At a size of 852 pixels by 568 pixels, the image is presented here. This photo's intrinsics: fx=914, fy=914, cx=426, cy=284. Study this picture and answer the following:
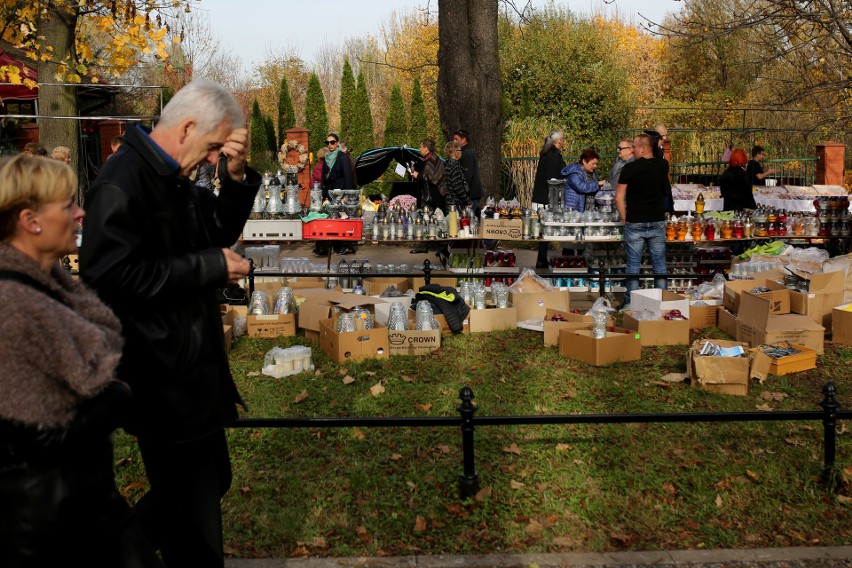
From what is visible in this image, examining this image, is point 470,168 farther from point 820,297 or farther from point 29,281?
point 29,281

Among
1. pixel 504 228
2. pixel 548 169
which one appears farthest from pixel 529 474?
pixel 548 169

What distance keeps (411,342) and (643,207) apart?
146 inches

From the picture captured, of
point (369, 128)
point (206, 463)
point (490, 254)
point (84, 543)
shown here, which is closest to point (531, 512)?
point (206, 463)

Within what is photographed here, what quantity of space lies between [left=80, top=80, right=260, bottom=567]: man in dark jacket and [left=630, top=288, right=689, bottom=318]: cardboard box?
687 cm

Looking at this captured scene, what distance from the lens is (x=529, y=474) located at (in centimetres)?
581

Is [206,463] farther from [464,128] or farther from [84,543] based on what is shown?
[464,128]

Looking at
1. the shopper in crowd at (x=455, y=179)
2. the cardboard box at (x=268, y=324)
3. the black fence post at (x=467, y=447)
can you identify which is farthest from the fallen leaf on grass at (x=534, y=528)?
the shopper in crowd at (x=455, y=179)

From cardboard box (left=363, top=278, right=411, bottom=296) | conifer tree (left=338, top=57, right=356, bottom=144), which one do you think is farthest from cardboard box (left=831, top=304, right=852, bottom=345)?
conifer tree (left=338, top=57, right=356, bottom=144)

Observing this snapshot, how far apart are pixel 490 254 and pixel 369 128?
77.3 ft

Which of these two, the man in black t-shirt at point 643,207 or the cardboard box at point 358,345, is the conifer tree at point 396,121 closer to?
the man in black t-shirt at point 643,207

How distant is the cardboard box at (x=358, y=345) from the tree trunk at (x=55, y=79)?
9366 millimetres

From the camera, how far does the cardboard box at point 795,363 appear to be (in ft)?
26.1

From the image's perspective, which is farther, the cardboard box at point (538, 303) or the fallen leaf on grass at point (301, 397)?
the cardboard box at point (538, 303)

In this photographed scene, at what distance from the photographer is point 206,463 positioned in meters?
3.36
